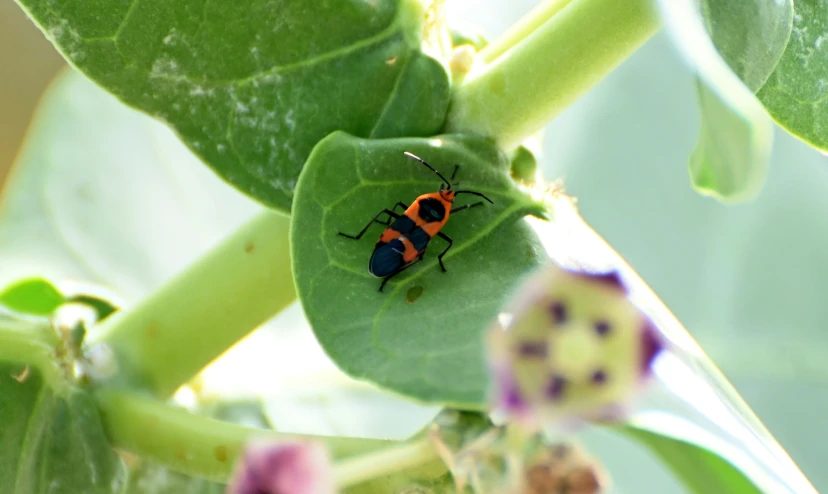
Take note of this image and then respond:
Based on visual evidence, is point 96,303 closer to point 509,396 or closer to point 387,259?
point 387,259

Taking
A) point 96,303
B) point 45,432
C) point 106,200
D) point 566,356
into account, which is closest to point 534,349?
point 566,356

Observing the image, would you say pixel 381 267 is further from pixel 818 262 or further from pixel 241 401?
pixel 818 262

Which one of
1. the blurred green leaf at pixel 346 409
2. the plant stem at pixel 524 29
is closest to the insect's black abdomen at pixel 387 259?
the plant stem at pixel 524 29

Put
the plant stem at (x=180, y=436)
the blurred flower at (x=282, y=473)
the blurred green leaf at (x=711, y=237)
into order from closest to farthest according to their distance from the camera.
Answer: the blurred flower at (x=282, y=473), the plant stem at (x=180, y=436), the blurred green leaf at (x=711, y=237)

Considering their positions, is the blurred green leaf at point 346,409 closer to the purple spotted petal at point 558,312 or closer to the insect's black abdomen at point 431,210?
the insect's black abdomen at point 431,210

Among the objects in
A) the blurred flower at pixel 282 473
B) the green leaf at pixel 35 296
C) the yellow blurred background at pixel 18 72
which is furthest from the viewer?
the yellow blurred background at pixel 18 72

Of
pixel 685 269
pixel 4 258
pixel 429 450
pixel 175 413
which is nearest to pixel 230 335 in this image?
pixel 175 413
